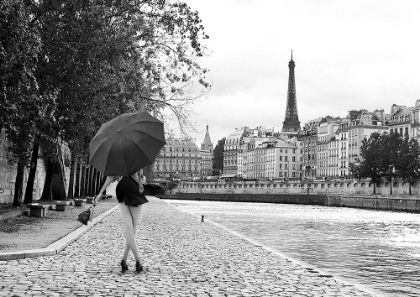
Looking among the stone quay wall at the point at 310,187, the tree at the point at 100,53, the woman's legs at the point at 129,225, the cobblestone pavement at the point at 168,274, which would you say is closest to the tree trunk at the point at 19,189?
the tree at the point at 100,53

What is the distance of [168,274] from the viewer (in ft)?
40.0

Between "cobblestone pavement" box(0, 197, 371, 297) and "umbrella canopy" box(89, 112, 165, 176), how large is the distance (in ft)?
6.05

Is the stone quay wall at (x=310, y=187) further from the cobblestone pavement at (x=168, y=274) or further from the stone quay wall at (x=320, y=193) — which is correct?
the cobblestone pavement at (x=168, y=274)

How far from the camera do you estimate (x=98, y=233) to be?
70.9ft

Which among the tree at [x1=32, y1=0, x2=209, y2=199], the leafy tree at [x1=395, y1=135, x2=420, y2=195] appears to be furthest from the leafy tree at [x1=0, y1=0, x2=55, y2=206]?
the leafy tree at [x1=395, y1=135, x2=420, y2=195]

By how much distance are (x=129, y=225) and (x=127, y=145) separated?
1.39m

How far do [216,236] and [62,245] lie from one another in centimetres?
713

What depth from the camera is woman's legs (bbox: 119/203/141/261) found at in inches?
476

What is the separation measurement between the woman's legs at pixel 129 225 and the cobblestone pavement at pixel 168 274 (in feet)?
1.32

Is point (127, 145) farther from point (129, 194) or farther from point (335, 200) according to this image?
point (335, 200)

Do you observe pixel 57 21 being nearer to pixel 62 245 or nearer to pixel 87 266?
pixel 62 245

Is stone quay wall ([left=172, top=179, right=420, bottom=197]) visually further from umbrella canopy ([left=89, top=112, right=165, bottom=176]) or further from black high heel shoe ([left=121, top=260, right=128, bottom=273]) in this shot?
black high heel shoe ([left=121, top=260, right=128, bottom=273])

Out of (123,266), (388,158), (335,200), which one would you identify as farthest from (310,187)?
(123,266)

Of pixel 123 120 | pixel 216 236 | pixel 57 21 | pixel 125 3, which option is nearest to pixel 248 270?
pixel 123 120
